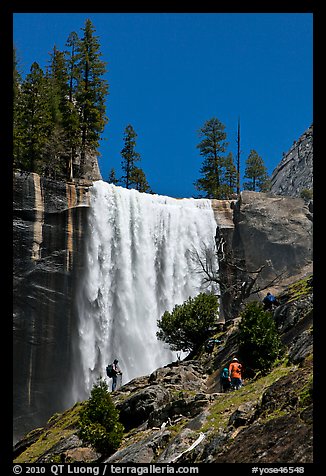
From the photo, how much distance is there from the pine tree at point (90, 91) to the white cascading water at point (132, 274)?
10.00 metres

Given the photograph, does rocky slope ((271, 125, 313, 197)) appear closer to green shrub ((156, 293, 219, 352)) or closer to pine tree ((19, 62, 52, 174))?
pine tree ((19, 62, 52, 174))

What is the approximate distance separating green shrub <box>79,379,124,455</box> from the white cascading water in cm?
2008

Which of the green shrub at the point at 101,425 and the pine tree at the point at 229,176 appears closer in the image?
the green shrub at the point at 101,425

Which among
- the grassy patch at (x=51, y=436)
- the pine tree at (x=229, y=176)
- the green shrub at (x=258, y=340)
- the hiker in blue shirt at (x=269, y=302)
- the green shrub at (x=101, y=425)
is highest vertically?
the pine tree at (x=229, y=176)

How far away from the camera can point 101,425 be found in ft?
57.8

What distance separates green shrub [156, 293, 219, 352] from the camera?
2912cm

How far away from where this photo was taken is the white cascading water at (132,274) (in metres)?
38.8

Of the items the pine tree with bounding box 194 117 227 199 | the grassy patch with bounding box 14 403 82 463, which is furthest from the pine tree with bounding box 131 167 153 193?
the grassy patch with bounding box 14 403 82 463

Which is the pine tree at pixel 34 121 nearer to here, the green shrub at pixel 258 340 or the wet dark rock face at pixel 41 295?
the wet dark rock face at pixel 41 295

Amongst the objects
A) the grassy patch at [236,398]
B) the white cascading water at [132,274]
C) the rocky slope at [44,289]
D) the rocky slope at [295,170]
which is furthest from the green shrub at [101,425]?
the rocky slope at [295,170]

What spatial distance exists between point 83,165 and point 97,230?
1208cm

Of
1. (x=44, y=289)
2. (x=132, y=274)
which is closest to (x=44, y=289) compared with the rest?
(x=44, y=289)
